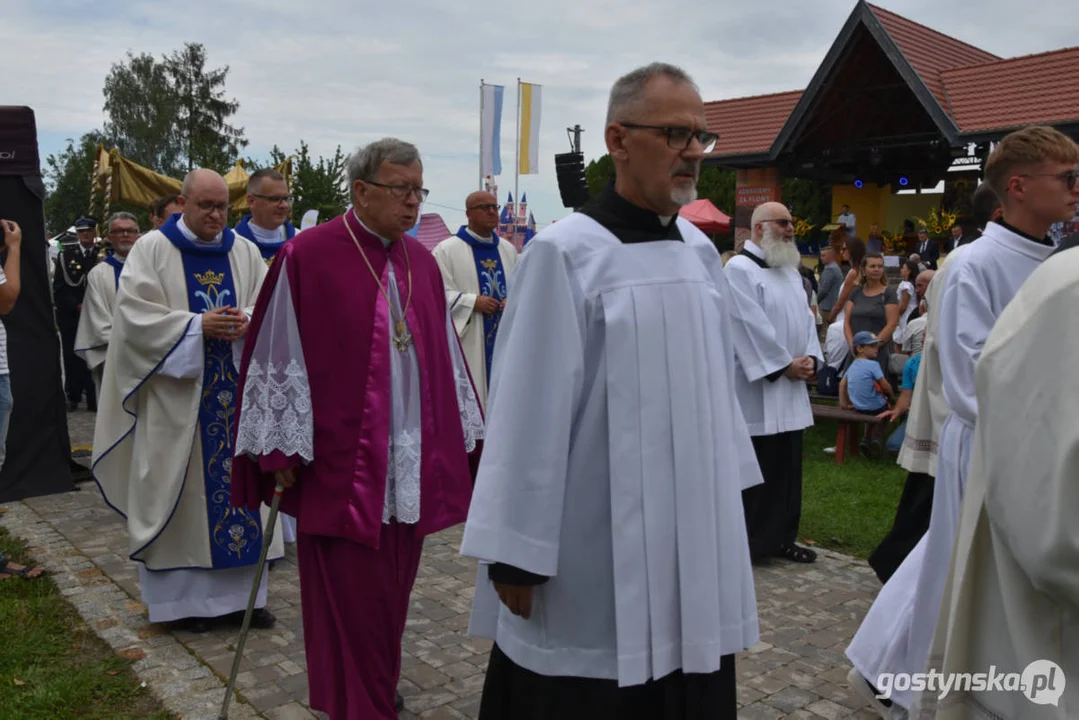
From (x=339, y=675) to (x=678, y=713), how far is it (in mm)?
1462

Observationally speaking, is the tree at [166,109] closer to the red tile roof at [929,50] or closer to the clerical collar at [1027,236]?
the red tile roof at [929,50]

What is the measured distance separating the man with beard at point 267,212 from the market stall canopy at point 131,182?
6.50m

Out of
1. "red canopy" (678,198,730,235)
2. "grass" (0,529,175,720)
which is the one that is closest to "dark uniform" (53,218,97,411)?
"grass" (0,529,175,720)

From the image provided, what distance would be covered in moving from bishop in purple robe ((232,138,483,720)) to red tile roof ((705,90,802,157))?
16.8 meters

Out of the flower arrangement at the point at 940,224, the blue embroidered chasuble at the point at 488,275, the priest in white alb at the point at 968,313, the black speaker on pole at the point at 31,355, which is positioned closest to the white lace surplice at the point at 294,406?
the priest in white alb at the point at 968,313

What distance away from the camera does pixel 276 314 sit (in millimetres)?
3439

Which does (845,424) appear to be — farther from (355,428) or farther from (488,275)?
(355,428)

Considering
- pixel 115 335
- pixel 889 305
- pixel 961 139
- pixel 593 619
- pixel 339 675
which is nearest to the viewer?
pixel 593 619

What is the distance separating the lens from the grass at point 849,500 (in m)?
6.19

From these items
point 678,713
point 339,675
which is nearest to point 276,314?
point 339,675

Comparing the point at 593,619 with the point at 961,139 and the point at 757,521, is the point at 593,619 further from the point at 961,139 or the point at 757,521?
the point at 961,139

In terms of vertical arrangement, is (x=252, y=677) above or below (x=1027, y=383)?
below

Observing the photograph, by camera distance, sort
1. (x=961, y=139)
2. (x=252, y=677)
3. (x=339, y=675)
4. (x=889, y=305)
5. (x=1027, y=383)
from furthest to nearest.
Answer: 1. (x=961, y=139)
2. (x=889, y=305)
3. (x=252, y=677)
4. (x=339, y=675)
5. (x=1027, y=383)

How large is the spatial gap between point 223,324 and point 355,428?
1447mm
